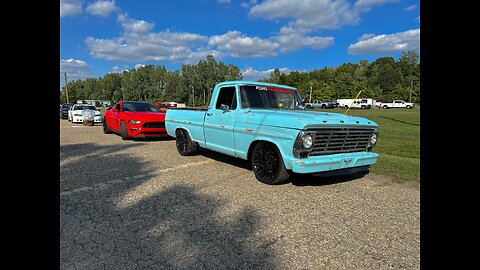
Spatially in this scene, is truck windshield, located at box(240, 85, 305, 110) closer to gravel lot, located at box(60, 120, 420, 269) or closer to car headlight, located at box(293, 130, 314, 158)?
gravel lot, located at box(60, 120, 420, 269)

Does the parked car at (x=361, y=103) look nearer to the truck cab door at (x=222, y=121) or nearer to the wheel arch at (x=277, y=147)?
the truck cab door at (x=222, y=121)

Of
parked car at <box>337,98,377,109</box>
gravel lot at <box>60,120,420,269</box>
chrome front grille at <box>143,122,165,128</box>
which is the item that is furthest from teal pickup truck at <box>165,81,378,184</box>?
parked car at <box>337,98,377,109</box>

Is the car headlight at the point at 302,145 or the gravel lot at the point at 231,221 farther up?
the car headlight at the point at 302,145

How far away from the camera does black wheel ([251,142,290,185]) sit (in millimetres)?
5125

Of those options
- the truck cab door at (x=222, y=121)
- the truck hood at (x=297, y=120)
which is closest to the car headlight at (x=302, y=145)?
the truck hood at (x=297, y=120)

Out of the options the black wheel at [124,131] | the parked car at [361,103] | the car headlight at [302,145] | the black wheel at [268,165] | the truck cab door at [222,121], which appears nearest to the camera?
the car headlight at [302,145]

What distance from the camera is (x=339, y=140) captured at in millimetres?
5125

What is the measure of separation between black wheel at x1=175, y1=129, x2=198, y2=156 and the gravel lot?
159 cm

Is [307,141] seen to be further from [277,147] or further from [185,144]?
[185,144]

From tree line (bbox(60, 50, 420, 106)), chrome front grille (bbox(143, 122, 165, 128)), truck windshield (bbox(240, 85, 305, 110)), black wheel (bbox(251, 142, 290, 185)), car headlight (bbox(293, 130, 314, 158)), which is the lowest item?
black wheel (bbox(251, 142, 290, 185))

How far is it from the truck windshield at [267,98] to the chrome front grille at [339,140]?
1.73 metres

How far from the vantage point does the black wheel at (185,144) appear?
26.0ft

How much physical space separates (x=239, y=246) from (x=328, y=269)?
0.91 meters

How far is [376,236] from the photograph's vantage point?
3424mm
